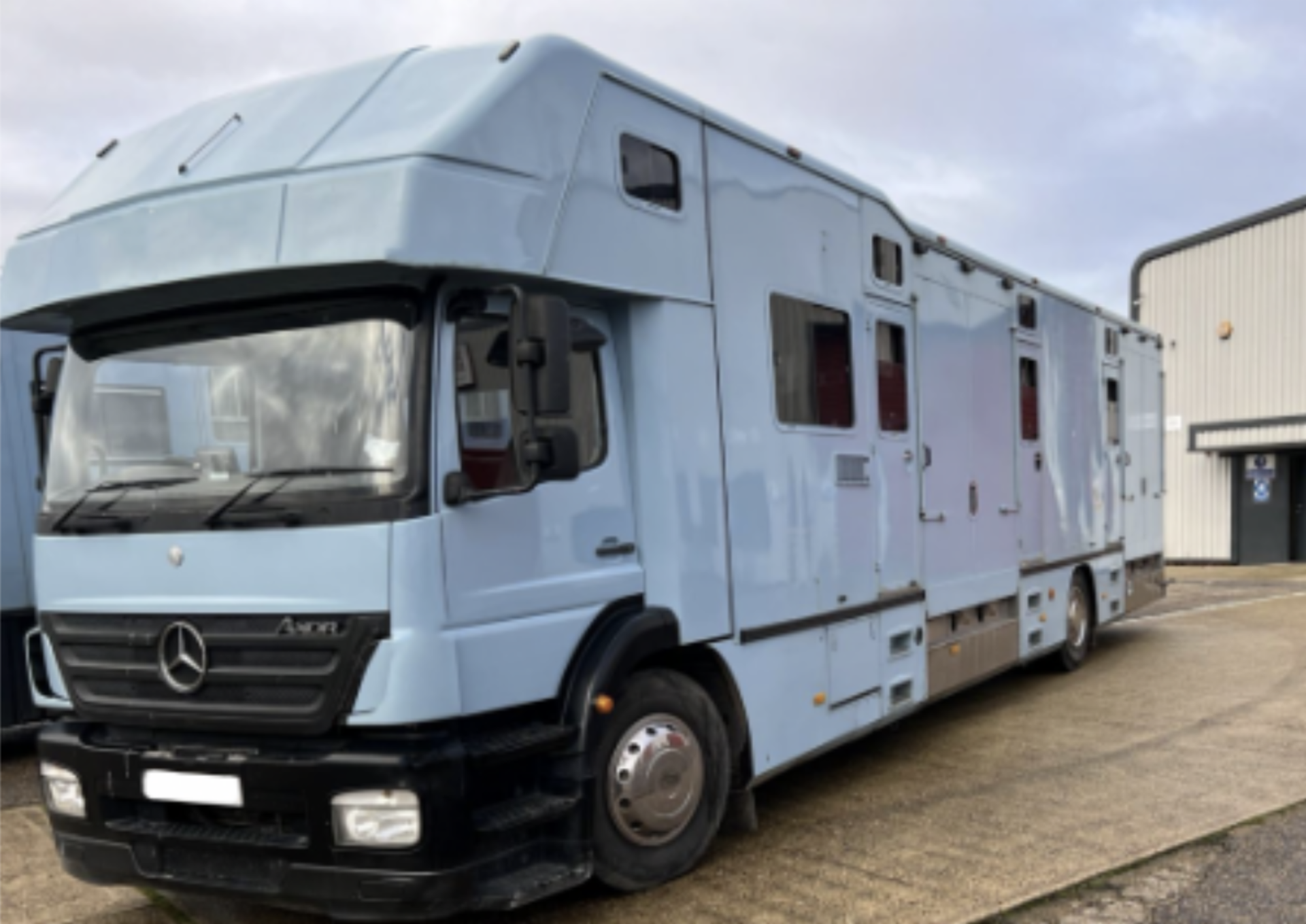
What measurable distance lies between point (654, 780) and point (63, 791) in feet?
7.20

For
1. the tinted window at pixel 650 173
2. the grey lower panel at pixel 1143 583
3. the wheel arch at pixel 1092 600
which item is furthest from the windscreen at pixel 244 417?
the grey lower panel at pixel 1143 583

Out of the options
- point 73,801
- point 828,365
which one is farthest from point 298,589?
point 828,365

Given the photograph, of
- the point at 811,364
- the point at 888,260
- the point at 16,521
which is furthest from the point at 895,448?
the point at 16,521

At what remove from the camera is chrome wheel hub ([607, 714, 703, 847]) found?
4.22m

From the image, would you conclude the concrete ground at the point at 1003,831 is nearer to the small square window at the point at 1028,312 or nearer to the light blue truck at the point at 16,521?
the light blue truck at the point at 16,521

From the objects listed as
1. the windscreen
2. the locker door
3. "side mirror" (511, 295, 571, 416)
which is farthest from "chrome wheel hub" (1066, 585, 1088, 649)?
the windscreen

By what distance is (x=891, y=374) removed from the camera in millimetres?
6250

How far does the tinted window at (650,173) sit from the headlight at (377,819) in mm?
2436

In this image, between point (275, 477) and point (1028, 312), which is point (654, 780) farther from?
point (1028, 312)

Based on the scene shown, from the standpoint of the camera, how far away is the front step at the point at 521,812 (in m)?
3.67

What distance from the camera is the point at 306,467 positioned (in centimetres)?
368

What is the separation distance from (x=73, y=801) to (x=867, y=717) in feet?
12.2

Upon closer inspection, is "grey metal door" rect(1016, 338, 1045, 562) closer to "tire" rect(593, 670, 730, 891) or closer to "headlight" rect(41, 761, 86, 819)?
"tire" rect(593, 670, 730, 891)

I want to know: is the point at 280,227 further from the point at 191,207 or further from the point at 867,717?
the point at 867,717
